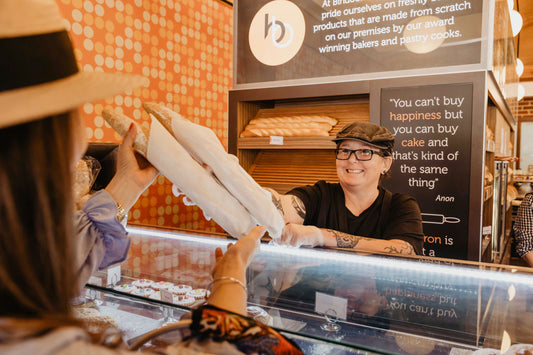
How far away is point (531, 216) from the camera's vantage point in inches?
114

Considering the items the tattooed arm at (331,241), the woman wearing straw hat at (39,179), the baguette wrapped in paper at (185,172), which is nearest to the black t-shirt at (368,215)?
the tattooed arm at (331,241)

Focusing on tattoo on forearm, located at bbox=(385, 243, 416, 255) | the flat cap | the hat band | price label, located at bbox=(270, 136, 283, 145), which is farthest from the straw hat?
price label, located at bbox=(270, 136, 283, 145)

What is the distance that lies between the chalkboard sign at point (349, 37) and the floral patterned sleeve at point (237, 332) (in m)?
2.75

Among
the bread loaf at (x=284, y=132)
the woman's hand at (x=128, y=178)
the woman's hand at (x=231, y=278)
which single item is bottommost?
the woman's hand at (x=231, y=278)

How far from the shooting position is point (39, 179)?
1.60 feet

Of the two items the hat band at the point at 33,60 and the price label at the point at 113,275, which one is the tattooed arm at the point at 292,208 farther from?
the hat band at the point at 33,60

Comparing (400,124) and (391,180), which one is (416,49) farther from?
(391,180)

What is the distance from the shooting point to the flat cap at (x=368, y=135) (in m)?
2.12

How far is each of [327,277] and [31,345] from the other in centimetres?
92

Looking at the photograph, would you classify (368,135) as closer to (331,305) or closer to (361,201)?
(361,201)

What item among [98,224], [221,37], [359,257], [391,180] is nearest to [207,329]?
[98,224]

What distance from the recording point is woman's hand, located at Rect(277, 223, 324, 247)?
148 cm

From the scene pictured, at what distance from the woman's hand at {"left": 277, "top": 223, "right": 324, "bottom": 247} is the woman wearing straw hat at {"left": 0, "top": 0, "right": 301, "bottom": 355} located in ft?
2.93

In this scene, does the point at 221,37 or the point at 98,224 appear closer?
the point at 98,224
